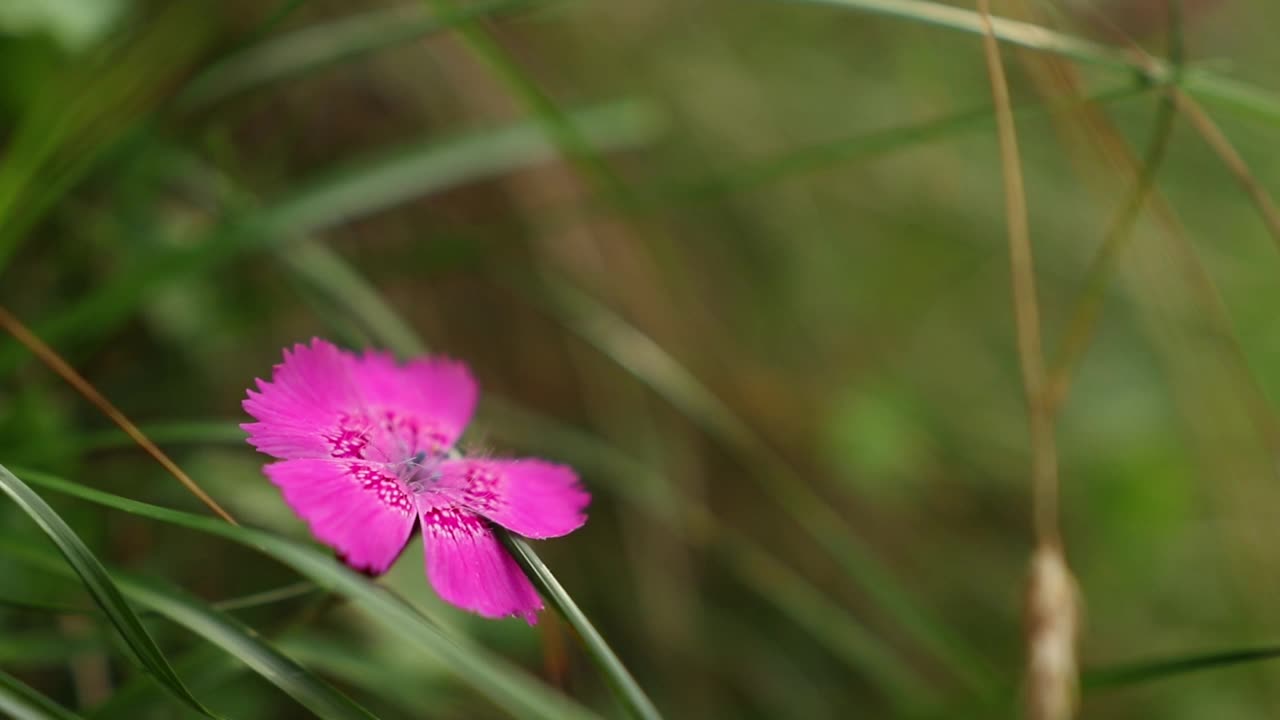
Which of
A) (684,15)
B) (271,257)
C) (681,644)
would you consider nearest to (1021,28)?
(271,257)

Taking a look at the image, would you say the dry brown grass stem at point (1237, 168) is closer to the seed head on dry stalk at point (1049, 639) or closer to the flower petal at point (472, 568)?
the seed head on dry stalk at point (1049, 639)

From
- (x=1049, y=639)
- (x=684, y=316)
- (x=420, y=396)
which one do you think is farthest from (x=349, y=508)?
Result: (x=684, y=316)

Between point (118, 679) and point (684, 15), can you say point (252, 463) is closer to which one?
point (118, 679)

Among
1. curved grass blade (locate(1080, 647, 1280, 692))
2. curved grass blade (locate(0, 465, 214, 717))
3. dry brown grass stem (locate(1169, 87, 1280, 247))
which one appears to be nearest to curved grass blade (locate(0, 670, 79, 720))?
curved grass blade (locate(0, 465, 214, 717))

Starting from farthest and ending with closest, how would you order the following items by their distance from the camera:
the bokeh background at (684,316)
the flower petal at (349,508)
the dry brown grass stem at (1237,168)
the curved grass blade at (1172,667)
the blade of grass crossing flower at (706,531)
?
the blade of grass crossing flower at (706,531), the bokeh background at (684,316), the dry brown grass stem at (1237,168), the curved grass blade at (1172,667), the flower petal at (349,508)

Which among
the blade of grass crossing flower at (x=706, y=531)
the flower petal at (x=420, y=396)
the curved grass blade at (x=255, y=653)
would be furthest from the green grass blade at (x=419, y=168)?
the curved grass blade at (x=255, y=653)

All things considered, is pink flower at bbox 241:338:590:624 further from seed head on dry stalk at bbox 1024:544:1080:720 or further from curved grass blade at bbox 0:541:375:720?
seed head on dry stalk at bbox 1024:544:1080:720

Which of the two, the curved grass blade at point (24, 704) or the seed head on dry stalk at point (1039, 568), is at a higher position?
the seed head on dry stalk at point (1039, 568)
